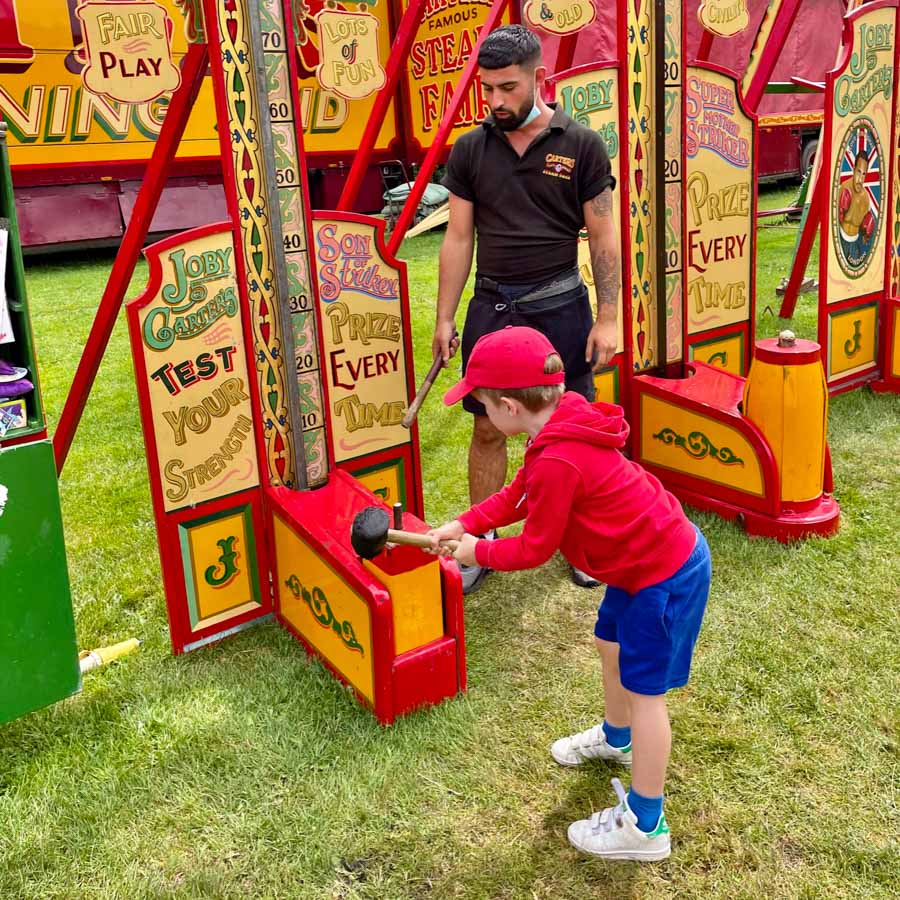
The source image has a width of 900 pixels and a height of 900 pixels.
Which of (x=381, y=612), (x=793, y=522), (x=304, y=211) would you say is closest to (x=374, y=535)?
(x=381, y=612)

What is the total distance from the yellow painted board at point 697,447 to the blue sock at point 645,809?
1.95 meters

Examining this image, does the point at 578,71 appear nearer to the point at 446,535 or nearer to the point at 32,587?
the point at 446,535

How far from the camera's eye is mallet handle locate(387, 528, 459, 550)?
222 cm

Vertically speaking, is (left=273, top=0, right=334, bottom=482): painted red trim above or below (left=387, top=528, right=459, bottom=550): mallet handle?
above

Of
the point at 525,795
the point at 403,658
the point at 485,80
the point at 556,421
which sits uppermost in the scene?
the point at 485,80

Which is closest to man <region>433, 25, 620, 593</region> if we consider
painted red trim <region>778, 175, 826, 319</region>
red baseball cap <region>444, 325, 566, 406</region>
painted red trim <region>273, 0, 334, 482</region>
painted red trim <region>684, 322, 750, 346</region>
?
painted red trim <region>273, 0, 334, 482</region>

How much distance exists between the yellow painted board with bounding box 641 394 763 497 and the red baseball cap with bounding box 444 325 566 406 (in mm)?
2041

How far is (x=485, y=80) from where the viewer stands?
326cm

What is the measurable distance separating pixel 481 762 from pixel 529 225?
6.08ft

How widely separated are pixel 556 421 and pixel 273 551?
1558 millimetres

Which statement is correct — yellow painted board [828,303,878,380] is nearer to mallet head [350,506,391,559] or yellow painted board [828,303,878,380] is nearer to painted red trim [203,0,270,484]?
painted red trim [203,0,270,484]

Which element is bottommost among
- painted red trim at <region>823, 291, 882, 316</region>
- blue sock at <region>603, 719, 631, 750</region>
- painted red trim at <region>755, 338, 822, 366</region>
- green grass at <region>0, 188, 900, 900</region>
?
green grass at <region>0, 188, 900, 900</region>

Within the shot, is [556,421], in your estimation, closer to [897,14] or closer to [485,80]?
[485,80]

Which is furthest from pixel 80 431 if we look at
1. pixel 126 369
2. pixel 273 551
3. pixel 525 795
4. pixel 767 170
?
pixel 767 170
